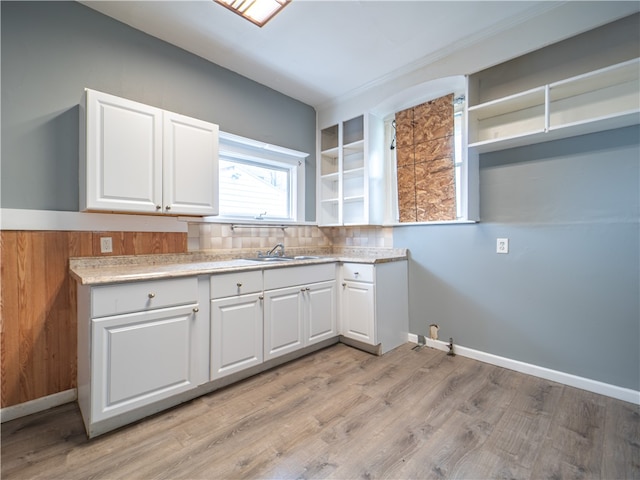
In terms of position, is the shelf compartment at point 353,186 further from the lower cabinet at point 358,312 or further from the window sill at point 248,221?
the lower cabinet at point 358,312

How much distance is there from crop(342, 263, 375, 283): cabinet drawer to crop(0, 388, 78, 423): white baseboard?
85.0 inches

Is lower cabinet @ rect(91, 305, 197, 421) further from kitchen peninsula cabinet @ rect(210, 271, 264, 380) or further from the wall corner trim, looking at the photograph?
the wall corner trim

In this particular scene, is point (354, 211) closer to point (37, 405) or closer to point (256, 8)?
point (256, 8)

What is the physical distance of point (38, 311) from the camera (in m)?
1.83

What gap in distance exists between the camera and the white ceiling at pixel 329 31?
6.53 ft

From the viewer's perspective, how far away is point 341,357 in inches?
103

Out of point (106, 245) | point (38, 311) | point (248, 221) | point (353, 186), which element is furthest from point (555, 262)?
point (38, 311)

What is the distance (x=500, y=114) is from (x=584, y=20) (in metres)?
0.67

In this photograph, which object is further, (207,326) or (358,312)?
(358,312)

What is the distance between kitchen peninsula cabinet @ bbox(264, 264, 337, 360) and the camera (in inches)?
90.6

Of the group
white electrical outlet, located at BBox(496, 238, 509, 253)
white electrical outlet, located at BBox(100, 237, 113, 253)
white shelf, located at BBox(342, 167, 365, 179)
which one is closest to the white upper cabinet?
white electrical outlet, located at BBox(100, 237, 113, 253)

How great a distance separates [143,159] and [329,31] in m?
1.64

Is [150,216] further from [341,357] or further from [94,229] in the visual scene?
[341,357]

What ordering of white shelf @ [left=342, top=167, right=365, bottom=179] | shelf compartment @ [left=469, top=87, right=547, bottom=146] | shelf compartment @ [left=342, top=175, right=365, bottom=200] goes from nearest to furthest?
shelf compartment @ [left=469, top=87, right=547, bottom=146] → white shelf @ [left=342, top=167, right=365, bottom=179] → shelf compartment @ [left=342, top=175, right=365, bottom=200]
